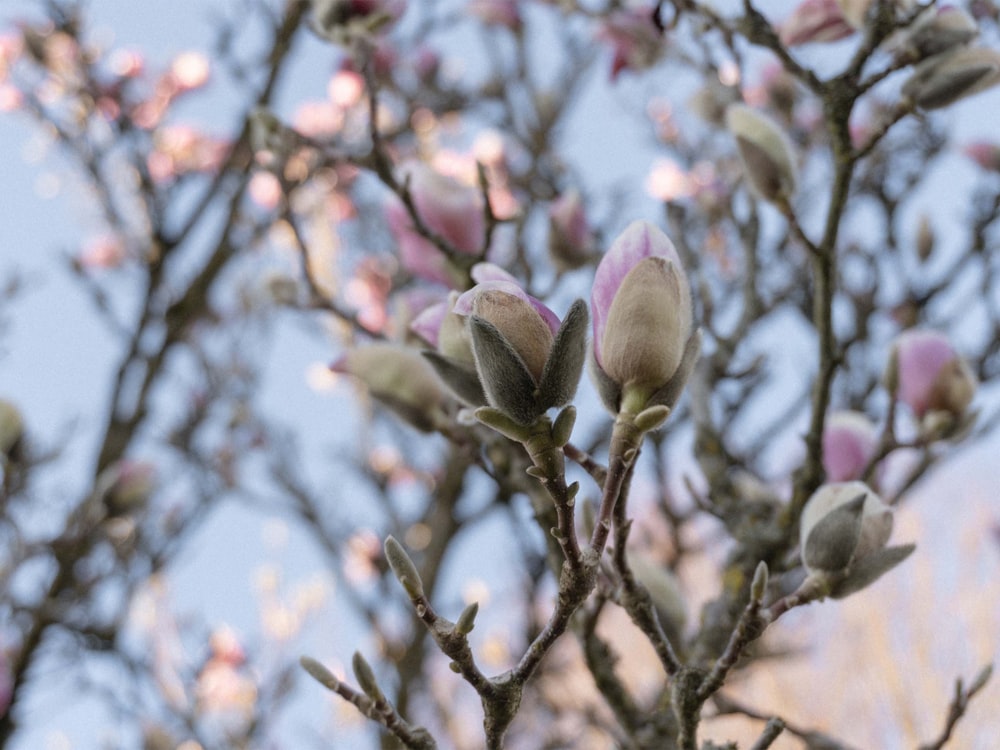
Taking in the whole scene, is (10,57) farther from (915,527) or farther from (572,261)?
(915,527)

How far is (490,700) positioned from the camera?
40 cm

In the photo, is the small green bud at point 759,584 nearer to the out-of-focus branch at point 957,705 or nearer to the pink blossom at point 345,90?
the out-of-focus branch at point 957,705

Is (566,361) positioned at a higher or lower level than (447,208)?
lower

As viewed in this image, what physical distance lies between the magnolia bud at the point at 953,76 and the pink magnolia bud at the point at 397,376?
425 millimetres

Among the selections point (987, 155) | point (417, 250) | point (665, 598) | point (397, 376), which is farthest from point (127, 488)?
point (987, 155)

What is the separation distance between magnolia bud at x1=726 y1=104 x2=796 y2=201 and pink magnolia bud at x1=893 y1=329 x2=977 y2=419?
0.54ft

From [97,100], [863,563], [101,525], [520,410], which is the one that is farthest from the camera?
[97,100]

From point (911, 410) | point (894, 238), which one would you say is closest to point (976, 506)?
point (894, 238)

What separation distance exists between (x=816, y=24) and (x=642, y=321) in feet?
1.66

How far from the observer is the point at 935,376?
2.37ft

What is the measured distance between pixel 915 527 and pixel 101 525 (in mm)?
2403

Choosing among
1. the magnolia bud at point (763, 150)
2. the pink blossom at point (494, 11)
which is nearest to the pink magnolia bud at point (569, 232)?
the magnolia bud at point (763, 150)

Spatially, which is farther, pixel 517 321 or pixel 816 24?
pixel 816 24

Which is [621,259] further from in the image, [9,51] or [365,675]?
[9,51]
